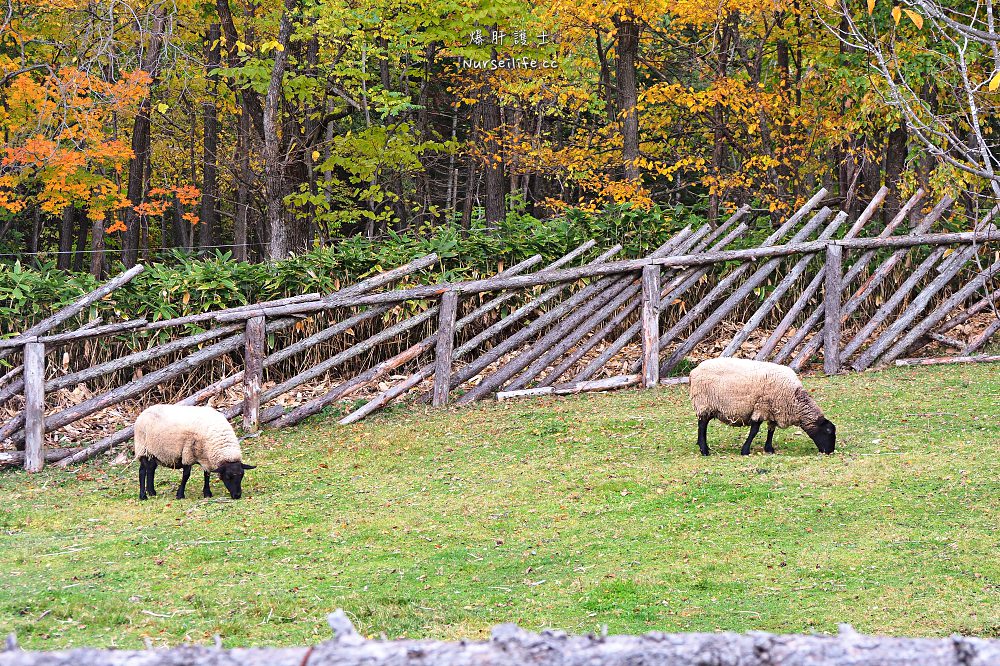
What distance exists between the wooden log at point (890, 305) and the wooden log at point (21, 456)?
10.1m


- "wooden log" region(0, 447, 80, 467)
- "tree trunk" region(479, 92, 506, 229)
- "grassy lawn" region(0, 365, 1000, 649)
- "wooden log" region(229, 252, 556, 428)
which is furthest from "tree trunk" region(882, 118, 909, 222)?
"wooden log" region(0, 447, 80, 467)

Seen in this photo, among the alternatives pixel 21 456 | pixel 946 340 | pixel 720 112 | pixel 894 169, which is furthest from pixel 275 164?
pixel 946 340

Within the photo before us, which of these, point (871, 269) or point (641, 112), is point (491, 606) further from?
point (641, 112)

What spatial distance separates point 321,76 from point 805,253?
10.0 metres

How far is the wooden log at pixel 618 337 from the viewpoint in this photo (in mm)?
14133

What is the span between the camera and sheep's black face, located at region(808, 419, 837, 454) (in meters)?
9.95

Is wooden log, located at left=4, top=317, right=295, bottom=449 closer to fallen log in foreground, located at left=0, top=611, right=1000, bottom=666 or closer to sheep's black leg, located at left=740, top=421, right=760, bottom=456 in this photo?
sheep's black leg, located at left=740, top=421, right=760, bottom=456

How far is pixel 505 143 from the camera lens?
2153 centimetres

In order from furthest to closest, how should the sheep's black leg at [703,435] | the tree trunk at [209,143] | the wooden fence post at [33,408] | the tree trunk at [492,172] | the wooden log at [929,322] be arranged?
the tree trunk at [209,143]
the tree trunk at [492,172]
the wooden log at [929,322]
the wooden fence post at [33,408]
the sheep's black leg at [703,435]

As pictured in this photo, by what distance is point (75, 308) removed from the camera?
504 inches

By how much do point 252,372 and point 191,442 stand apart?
3.05 metres

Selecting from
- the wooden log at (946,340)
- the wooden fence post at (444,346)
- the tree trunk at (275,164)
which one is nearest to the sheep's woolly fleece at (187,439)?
the wooden fence post at (444,346)

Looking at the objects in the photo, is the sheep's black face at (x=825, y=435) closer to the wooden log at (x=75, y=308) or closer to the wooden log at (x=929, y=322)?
the wooden log at (x=929, y=322)

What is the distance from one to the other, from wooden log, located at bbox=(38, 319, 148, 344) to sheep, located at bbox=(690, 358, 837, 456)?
6692mm
